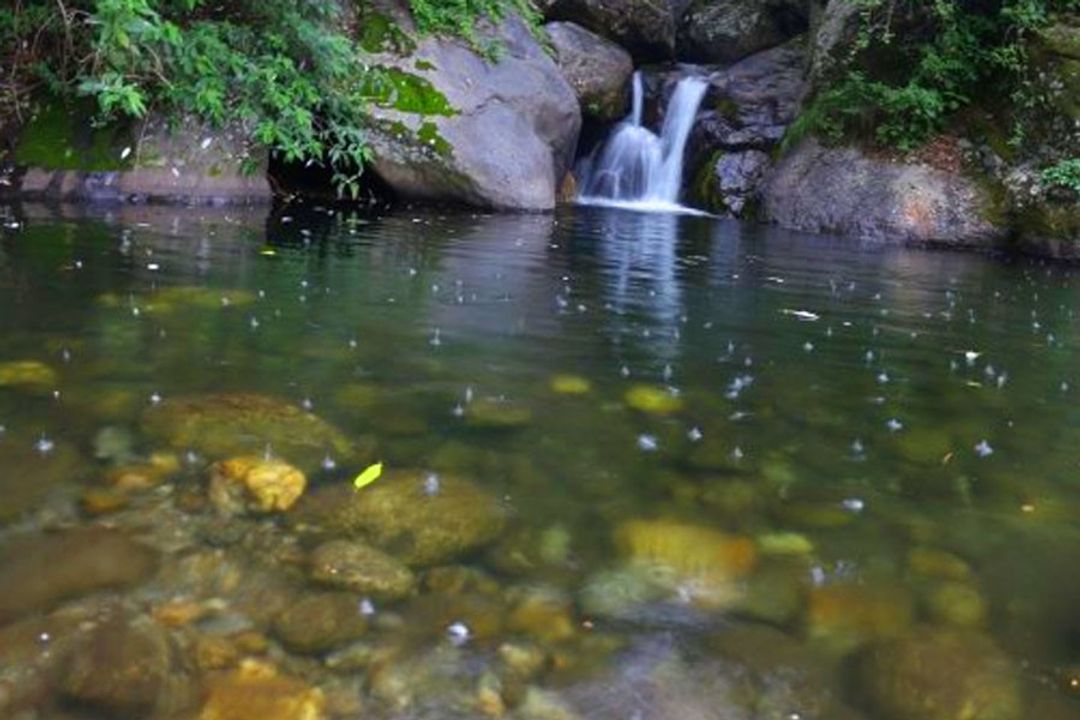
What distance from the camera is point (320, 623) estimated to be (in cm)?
304

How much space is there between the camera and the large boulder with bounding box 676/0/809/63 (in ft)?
71.7

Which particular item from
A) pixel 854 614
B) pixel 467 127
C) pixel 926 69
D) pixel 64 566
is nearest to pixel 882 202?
pixel 926 69

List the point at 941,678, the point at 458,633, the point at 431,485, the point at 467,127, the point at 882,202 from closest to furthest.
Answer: the point at 941,678
the point at 458,633
the point at 431,485
the point at 467,127
the point at 882,202

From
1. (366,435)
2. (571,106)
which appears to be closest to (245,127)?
(571,106)

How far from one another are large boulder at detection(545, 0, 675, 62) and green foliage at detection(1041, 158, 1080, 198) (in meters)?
9.20

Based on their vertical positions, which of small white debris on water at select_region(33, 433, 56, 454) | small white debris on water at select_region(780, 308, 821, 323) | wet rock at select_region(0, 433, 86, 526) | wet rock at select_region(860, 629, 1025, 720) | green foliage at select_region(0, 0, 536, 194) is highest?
green foliage at select_region(0, 0, 536, 194)

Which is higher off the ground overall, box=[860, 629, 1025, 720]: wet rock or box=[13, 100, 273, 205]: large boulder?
box=[13, 100, 273, 205]: large boulder

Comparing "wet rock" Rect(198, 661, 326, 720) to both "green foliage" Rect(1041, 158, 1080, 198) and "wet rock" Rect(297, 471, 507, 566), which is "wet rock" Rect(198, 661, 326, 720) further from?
"green foliage" Rect(1041, 158, 1080, 198)

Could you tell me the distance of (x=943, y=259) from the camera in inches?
510

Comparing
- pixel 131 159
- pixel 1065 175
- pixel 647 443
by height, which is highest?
pixel 1065 175

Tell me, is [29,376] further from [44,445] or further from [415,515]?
[415,515]

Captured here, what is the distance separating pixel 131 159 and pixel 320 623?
10455 mm

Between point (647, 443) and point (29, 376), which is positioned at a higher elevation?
point (29, 376)

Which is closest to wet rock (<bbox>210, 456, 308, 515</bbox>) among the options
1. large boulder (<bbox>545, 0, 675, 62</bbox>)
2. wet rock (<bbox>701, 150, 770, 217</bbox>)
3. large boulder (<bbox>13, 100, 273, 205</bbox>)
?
large boulder (<bbox>13, 100, 273, 205</bbox>)
